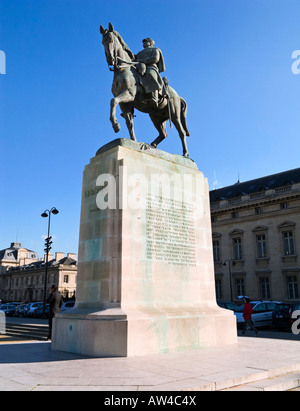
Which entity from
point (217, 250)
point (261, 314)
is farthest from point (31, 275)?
point (261, 314)

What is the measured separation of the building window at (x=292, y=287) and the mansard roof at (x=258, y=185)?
1096 cm

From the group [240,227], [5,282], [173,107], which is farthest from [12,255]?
[173,107]

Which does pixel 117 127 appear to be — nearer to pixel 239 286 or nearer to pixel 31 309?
pixel 31 309

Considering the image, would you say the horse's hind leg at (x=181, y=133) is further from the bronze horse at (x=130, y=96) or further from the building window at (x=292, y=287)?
the building window at (x=292, y=287)

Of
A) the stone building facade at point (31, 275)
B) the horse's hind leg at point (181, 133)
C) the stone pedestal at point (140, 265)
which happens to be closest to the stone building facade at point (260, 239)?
the stone building facade at point (31, 275)

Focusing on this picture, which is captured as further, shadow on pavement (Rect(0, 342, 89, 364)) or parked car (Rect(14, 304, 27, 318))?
parked car (Rect(14, 304, 27, 318))

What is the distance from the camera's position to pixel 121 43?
36.1ft

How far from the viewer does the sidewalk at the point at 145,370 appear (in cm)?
502

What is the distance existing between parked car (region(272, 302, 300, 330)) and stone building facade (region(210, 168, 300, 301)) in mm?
18854

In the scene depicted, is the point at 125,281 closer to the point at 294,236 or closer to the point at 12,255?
the point at 294,236

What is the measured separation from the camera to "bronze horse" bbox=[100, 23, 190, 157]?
1043 cm

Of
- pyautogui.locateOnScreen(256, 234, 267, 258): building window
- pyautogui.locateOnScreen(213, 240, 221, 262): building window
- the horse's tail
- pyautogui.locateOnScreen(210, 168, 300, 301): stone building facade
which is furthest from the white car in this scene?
the horse's tail

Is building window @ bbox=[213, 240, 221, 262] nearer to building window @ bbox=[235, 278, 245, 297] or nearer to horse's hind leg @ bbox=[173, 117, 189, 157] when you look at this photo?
building window @ bbox=[235, 278, 245, 297]

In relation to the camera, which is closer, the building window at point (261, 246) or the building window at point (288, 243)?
the building window at point (288, 243)
